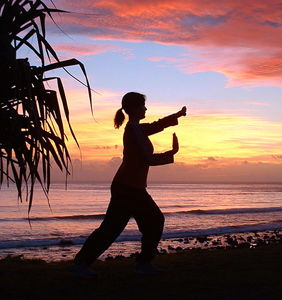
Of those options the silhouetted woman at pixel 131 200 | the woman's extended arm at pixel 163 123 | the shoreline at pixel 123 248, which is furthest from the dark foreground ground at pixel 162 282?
the shoreline at pixel 123 248

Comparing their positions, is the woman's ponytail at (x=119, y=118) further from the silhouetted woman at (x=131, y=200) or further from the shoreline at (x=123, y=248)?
the shoreline at (x=123, y=248)

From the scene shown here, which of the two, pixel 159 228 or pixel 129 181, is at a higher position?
pixel 129 181

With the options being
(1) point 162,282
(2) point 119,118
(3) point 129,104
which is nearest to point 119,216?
(1) point 162,282

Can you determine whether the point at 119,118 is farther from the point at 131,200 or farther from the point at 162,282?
the point at 162,282

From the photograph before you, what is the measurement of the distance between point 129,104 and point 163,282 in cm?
188

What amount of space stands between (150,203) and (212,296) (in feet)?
4.18

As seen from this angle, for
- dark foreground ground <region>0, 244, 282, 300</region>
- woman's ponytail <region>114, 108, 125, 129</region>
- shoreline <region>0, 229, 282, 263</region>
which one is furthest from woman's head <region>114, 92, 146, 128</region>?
shoreline <region>0, 229, 282, 263</region>

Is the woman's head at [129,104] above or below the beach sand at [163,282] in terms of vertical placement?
above

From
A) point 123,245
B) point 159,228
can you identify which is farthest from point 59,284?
point 123,245

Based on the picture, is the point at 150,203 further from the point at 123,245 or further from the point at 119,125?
the point at 123,245

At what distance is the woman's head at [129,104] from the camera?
15.2 ft

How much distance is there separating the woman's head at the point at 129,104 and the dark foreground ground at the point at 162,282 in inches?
65.8

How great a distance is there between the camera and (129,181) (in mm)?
4414

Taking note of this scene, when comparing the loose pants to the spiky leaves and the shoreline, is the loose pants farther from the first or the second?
the shoreline
